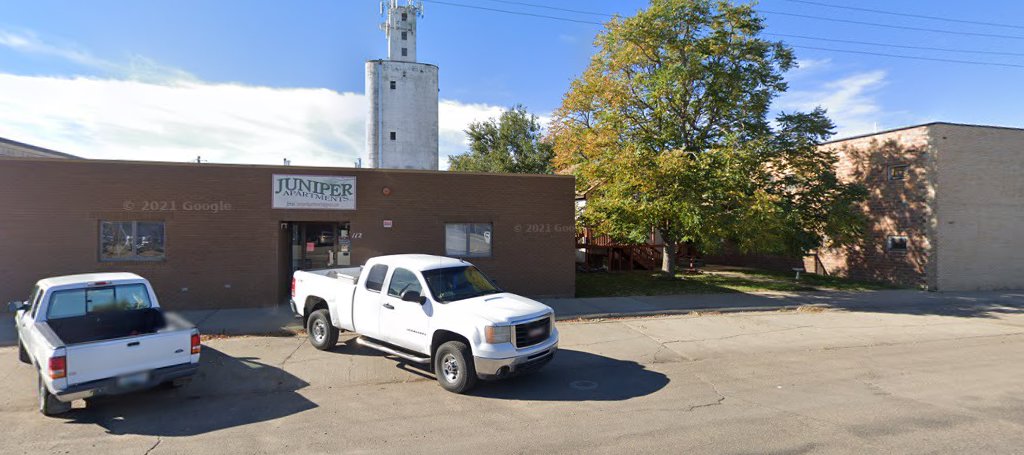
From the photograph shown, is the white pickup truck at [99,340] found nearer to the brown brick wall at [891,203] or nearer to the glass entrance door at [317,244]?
the glass entrance door at [317,244]

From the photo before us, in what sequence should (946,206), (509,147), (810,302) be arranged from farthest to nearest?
(509,147) < (946,206) < (810,302)

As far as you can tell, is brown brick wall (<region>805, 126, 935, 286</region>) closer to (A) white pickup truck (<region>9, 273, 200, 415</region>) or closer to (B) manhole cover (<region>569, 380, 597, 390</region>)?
(B) manhole cover (<region>569, 380, 597, 390</region>)

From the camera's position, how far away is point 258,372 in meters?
7.88

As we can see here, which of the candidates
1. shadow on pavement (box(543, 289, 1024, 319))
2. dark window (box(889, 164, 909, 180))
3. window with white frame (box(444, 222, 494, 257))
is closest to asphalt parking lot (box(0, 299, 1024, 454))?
shadow on pavement (box(543, 289, 1024, 319))

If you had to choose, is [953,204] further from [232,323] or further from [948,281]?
[232,323]

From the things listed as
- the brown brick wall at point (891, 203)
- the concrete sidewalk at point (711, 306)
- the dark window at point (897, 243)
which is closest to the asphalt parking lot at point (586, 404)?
the concrete sidewalk at point (711, 306)

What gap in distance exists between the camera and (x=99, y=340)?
599cm

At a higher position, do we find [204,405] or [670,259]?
[670,259]

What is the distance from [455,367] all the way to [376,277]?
2.27 m

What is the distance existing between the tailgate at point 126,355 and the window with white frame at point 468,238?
830cm

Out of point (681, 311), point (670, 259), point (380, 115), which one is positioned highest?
point (380, 115)

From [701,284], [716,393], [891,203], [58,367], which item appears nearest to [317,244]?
[58,367]

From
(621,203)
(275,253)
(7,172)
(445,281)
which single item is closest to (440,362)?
(445,281)

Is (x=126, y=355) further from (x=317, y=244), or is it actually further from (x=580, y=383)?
(x=317, y=244)
